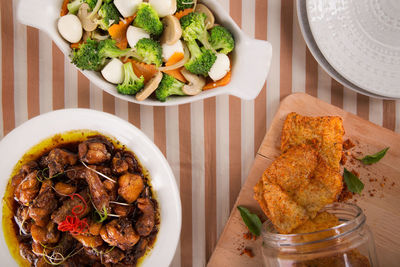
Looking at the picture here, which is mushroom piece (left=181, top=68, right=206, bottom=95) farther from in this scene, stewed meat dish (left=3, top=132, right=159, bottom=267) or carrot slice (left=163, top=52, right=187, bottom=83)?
stewed meat dish (left=3, top=132, right=159, bottom=267)

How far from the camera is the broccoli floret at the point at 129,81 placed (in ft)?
5.89

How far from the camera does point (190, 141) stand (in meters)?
2.21

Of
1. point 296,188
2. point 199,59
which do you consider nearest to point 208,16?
point 199,59

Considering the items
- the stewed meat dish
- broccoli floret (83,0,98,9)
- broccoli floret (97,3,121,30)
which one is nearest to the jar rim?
the stewed meat dish

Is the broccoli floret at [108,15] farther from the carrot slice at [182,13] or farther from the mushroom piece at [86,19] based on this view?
the carrot slice at [182,13]

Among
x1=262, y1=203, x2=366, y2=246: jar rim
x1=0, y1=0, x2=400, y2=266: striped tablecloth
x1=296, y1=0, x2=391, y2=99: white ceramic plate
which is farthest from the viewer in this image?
x1=0, y1=0, x2=400, y2=266: striped tablecloth

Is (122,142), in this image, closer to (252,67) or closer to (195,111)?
(195,111)

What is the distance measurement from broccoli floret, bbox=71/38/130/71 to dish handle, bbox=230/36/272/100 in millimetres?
607

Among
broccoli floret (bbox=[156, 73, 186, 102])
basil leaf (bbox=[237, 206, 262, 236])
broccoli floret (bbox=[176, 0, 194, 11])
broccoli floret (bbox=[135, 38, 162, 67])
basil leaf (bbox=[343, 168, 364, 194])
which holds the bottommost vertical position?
Answer: basil leaf (bbox=[237, 206, 262, 236])

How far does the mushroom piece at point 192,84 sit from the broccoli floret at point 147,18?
0.27 meters

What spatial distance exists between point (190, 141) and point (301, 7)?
105 cm

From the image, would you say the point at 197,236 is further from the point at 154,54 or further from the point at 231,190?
the point at 154,54

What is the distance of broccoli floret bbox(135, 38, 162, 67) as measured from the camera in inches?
67.8

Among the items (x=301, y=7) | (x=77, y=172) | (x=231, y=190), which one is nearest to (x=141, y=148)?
(x=77, y=172)
